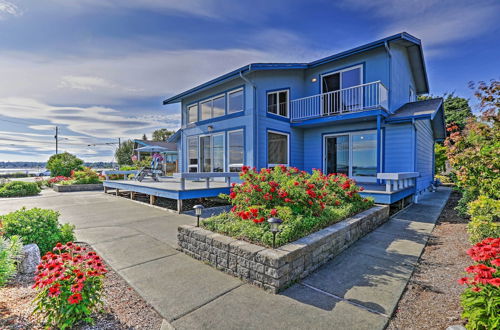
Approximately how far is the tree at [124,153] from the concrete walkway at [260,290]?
30.6m

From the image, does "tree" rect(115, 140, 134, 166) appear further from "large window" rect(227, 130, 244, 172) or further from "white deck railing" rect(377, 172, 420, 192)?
"white deck railing" rect(377, 172, 420, 192)

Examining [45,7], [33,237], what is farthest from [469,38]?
[33,237]

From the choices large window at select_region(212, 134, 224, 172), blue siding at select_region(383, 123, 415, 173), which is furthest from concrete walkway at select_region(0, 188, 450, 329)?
large window at select_region(212, 134, 224, 172)

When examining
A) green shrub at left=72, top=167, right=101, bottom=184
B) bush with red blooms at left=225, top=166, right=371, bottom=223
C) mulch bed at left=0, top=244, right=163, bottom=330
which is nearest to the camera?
mulch bed at left=0, top=244, right=163, bottom=330

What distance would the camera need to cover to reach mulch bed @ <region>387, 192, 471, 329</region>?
216cm

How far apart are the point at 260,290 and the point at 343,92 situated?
8.64 meters

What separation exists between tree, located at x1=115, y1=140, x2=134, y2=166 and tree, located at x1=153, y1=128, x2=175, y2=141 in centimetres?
611

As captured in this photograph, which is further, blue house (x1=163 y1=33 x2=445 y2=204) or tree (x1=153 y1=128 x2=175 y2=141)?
tree (x1=153 y1=128 x2=175 y2=141)

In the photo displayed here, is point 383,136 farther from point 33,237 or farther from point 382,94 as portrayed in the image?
point 33,237

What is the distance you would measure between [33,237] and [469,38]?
15.3 meters

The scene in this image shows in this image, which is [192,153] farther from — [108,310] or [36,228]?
[108,310]

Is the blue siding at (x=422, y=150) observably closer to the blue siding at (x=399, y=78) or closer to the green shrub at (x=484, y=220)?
the blue siding at (x=399, y=78)

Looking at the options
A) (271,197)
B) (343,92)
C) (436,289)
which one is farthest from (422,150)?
(271,197)

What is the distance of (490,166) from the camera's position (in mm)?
4496
